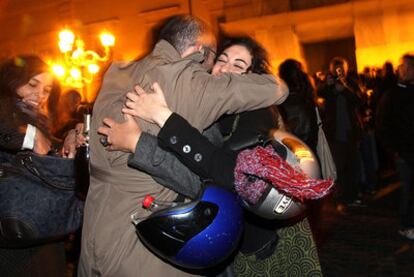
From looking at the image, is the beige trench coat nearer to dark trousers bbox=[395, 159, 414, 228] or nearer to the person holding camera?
dark trousers bbox=[395, 159, 414, 228]

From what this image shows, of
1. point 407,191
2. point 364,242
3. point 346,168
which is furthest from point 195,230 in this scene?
point 346,168

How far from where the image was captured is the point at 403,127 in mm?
5141

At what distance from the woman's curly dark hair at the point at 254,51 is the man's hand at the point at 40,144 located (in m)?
1.04

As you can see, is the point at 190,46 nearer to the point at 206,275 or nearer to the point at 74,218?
the point at 206,275

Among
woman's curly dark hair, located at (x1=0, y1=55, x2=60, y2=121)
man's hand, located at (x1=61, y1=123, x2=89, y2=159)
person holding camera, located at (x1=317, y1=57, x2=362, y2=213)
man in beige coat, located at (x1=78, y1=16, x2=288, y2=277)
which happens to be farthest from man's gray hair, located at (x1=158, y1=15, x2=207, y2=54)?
person holding camera, located at (x1=317, y1=57, x2=362, y2=213)

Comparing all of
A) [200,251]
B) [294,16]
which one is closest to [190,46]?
[200,251]

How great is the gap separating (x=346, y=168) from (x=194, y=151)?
17.8 ft

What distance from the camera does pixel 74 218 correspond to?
2537 mm

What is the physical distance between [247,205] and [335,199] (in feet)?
17.9

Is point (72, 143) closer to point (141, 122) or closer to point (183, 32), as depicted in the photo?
point (141, 122)

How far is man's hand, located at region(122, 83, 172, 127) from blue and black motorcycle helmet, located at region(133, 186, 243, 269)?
30cm

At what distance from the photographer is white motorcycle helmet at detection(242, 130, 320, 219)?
1.89 meters

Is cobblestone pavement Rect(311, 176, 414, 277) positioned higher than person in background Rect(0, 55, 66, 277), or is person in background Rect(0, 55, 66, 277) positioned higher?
person in background Rect(0, 55, 66, 277)

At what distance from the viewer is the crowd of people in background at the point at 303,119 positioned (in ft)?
8.18
